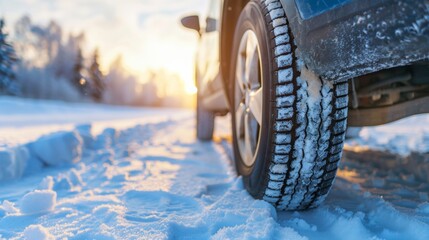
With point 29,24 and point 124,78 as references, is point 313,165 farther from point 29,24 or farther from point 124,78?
point 124,78

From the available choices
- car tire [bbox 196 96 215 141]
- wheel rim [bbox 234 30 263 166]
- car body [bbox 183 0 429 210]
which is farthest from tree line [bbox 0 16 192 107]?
car body [bbox 183 0 429 210]

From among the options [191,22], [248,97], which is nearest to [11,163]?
[248,97]

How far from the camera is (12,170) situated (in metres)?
2.18

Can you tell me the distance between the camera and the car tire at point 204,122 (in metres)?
5.06

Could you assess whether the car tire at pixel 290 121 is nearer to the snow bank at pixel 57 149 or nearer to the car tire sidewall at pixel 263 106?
the car tire sidewall at pixel 263 106

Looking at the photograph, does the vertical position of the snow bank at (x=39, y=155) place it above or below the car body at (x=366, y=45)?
below

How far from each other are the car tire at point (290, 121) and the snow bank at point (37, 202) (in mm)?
1013

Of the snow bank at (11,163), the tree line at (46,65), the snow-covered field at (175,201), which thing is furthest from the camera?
the tree line at (46,65)

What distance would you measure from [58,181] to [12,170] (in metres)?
0.44

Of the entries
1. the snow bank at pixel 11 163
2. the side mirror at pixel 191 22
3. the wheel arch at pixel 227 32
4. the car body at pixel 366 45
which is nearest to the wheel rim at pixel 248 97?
the car body at pixel 366 45

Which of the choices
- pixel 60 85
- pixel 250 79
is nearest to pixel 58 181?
pixel 250 79

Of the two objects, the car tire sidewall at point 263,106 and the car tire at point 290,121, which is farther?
the car tire sidewall at point 263,106

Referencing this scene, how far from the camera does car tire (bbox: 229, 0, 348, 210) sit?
1217mm

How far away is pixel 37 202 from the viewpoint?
1539 millimetres
